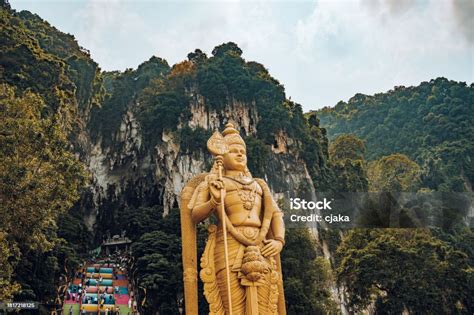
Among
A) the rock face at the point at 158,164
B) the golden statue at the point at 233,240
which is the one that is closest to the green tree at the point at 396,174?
the rock face at the point at 158,164

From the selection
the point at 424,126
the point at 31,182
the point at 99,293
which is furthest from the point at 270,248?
the point at 424,126

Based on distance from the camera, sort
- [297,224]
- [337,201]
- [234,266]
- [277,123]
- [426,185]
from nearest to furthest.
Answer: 1. [234,266]
2. [297,224]
3. [337,201]
4. [277,123]
5. [426,185]

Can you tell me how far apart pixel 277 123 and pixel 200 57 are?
7.85m

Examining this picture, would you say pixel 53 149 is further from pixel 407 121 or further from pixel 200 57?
pixel 407 121

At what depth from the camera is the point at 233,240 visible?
614 cm

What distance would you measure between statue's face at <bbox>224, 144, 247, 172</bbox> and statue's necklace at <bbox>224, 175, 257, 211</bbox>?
16 cm

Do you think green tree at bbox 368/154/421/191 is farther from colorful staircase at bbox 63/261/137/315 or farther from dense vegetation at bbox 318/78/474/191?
colorful staircase at bbox 63/261/137/315

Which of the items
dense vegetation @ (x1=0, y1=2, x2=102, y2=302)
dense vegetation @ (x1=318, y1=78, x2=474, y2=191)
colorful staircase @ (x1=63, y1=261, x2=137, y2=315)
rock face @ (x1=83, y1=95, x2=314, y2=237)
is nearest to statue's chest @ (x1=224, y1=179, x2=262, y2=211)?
dense vegetation @ (x1=0, y1=2, x2=102, y2=302)

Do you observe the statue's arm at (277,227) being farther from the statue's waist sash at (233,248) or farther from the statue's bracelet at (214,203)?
the statue's bracelet at (214,203)

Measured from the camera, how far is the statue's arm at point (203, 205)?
6.18m

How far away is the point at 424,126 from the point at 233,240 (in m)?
34.6

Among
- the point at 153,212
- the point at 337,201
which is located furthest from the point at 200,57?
the point at 337,201

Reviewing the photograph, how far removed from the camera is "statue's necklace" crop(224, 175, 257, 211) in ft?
21.0

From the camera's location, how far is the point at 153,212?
24.6 metres
